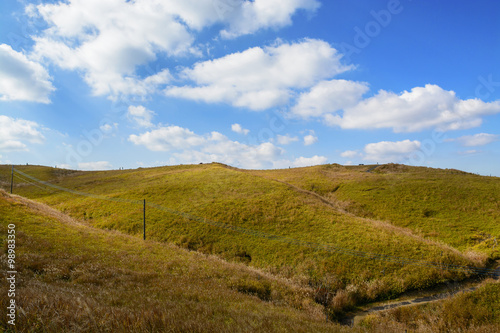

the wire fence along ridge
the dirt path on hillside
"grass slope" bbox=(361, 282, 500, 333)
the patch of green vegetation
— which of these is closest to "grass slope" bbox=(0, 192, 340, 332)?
the dirt path on hillside

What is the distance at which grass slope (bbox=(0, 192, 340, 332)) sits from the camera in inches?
208

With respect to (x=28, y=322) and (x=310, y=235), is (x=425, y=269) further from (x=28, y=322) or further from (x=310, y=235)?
(x=28, y=322)

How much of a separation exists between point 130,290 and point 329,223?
2655 cm

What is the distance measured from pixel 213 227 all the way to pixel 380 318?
68.1ft

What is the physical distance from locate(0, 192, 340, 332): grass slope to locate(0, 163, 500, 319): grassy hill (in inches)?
203

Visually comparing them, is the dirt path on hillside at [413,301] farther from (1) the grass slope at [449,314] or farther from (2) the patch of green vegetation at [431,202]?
(2) the patch of green vegetation at [431,202]

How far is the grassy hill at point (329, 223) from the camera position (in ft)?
72.2

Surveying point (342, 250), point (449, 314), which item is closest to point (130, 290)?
point (449, 314)

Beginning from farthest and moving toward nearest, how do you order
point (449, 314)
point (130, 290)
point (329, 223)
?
point (329, 223), point (449, 314), point (130, 290)

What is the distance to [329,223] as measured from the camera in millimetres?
31797

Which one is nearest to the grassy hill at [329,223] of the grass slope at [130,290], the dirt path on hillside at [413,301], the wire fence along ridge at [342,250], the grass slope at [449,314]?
the wire fence along ridge at [342,250]

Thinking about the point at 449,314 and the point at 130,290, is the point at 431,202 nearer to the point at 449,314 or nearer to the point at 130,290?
the point at 449,314

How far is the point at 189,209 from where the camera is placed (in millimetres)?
37281

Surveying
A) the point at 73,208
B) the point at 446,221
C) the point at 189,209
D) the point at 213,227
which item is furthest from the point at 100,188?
the point at 446,221
